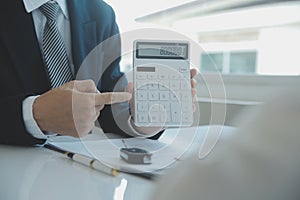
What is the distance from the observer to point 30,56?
91 centimetres

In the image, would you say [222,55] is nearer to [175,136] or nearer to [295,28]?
[295,28]

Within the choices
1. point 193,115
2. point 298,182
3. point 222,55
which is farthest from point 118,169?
point 222,55

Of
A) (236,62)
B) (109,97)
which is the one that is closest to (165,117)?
(109,97)

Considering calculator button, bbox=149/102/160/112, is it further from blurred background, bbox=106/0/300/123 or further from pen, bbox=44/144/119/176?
blurred background, bbox=106/0/300/123

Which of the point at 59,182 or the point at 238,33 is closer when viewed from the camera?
the point at 59,182

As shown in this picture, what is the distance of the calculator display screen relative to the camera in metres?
0.70

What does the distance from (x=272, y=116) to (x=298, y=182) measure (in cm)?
4

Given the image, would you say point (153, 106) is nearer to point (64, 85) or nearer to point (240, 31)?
point (64, 85)

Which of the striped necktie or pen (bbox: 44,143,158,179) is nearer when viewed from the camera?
pen (bbox: 44,143,158,179)

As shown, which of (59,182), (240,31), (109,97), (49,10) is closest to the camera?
(59,182)

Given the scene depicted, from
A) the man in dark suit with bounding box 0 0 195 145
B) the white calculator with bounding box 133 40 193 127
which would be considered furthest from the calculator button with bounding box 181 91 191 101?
the man in dark suit with bounding box 0 0 195 145

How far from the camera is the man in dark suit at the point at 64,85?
681 mm

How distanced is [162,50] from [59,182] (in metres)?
0.33

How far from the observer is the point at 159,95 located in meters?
0.71
